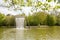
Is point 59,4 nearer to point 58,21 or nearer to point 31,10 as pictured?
point 58,21

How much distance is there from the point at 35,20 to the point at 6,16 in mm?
468

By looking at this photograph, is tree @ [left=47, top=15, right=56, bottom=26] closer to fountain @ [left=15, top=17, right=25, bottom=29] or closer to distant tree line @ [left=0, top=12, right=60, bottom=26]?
distant tree line @ [left=0, top=12, right=60, bottom=26]

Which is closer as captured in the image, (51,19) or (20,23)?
(20,23)

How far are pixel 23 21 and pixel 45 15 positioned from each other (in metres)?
0.41

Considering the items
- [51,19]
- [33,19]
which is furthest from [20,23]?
[51,19]

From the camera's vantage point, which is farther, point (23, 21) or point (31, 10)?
point (31, 10)

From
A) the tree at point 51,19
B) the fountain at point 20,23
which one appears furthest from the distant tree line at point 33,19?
the fountain at point 20,23

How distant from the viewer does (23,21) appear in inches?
104

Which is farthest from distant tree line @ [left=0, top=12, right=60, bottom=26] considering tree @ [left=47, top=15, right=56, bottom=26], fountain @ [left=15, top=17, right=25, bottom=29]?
fountain @ [left=15, top=17, right=25, bottom=29]

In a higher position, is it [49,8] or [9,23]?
[49,8]

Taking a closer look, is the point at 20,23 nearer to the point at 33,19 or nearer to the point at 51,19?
the point at 33,19

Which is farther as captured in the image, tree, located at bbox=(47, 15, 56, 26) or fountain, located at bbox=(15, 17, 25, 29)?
tree, located at bbox=(47, 15, 56, 26)

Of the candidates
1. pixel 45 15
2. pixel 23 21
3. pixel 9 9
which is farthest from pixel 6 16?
pixel 45 15

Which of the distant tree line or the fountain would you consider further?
the distant tree line
